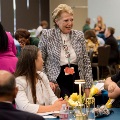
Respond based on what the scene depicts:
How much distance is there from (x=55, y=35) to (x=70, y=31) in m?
0.17

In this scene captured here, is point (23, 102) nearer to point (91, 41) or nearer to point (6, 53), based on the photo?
point (6, 53)

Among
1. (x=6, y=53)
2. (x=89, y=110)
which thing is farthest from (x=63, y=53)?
(x=89, y=110)

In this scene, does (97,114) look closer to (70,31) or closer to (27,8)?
(70,31)

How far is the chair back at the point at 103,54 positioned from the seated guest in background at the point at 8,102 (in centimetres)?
749

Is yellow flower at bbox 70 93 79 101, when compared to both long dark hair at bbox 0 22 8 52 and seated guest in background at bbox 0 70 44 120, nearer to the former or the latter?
seated guest in background at bbox 0 70 44 120

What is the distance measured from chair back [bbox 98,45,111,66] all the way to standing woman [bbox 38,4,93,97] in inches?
208

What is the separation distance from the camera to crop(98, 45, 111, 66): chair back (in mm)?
9651

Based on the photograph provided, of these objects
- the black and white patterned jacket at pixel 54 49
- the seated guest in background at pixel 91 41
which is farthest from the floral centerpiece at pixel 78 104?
the seated guest in background at pixel 91 41

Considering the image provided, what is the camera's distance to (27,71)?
3492 mm

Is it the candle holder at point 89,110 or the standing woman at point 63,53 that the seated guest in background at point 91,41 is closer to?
the standing woman at point 63,53

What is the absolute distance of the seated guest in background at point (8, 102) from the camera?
212cm

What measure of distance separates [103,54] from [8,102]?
7.72 meters

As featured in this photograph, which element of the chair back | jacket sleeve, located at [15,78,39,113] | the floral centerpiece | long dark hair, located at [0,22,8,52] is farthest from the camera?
the chair back

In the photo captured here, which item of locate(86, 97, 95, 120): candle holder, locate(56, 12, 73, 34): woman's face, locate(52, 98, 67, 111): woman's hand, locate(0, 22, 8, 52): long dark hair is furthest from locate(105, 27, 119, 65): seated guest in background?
locate(86, 97, 95, 120): candle holder
